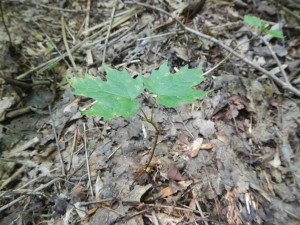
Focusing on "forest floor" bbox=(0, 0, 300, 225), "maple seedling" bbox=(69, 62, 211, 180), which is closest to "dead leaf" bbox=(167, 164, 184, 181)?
"forest floor" bbox=(0, 0, 300, 225)

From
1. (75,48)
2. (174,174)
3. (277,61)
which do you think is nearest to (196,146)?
(174,174)

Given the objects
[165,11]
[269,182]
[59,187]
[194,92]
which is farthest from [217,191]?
[165,11]

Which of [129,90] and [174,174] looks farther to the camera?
[174,174]

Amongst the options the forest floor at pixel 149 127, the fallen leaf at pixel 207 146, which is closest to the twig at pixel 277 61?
the forest floor at pixel 149 127

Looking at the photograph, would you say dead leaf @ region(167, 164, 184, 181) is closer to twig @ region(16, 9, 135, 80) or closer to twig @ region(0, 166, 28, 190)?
twig @ region(0, 166, 28, 190)

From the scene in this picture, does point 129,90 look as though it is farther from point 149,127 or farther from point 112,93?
point 149,127

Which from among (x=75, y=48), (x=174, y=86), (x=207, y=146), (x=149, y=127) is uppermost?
(x=174, y=86)
